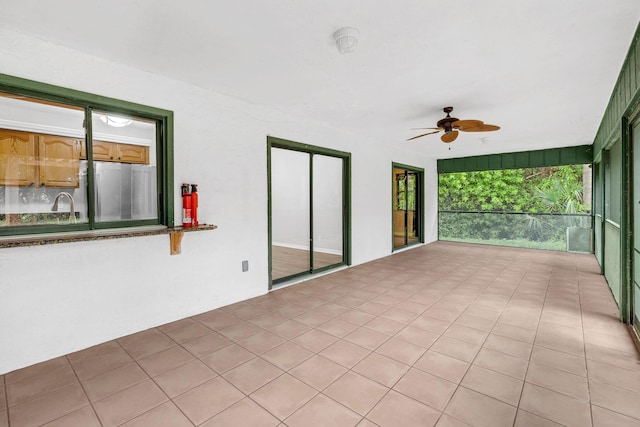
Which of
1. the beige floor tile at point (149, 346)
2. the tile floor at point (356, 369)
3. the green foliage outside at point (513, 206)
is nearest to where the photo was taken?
the tile floor at point (356, 369)

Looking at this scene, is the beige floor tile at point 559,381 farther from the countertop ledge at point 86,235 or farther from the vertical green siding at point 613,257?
the countertop ledge at point 86,235

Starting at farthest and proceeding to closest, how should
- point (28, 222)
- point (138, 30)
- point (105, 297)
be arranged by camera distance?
point (105, 297) → point (28, 222) → point (138, 30)

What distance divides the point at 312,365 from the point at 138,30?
9.04 ft

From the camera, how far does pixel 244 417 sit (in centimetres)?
172

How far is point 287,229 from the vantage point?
451 cm

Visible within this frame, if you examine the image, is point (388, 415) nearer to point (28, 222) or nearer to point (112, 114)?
point (28, 222)

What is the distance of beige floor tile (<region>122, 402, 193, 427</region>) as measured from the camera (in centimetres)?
166

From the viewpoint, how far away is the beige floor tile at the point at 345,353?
230cm

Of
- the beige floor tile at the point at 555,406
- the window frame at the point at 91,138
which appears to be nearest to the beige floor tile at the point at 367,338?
the beige floor tile at the point at 555,406

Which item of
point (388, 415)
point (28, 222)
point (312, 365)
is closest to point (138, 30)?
point (28, 222)

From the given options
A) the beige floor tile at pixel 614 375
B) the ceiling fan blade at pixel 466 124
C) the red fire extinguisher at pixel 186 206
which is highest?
the ceiling fan blade at pixel 466 124

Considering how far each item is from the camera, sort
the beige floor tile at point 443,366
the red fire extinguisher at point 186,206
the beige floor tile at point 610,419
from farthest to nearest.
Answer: the red fire extinguisher at point 186,206 < the beige floor tile at point 443,366 < the beige floor tile at point 610,419

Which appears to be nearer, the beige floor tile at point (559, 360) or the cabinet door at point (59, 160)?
the beige floor tile at point (559, 360)

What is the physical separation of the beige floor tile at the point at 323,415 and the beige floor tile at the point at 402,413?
12cm
